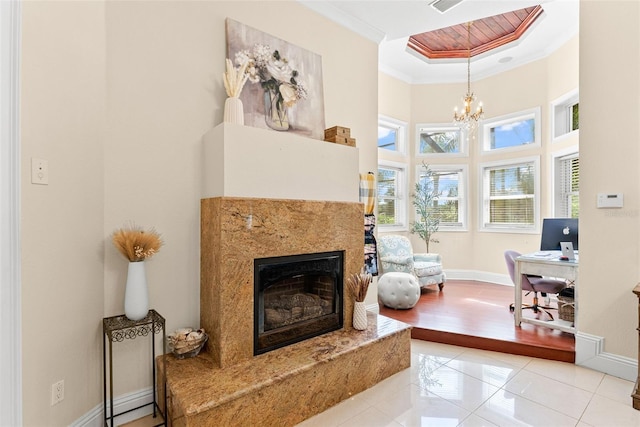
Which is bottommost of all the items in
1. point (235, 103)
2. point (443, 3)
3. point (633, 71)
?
point (235, 103)

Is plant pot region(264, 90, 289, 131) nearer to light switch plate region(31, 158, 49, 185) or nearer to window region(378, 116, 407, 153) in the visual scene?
light switch plate region(31, 158, 49, 185)

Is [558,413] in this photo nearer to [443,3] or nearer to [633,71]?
[633,71]

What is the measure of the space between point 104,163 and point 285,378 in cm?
177

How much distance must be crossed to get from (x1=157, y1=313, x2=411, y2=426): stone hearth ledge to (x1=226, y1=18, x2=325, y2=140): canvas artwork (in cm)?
179

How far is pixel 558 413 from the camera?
207cm

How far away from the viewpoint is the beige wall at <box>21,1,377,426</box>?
163 cm

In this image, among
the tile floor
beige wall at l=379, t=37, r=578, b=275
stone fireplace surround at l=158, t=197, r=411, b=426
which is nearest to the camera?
stone fireplace surround at l=158, t=197, r=411, b=426

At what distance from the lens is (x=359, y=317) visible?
106 inches

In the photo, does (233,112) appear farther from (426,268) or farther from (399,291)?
(426,268)

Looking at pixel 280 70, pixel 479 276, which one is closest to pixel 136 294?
pixel 280 70

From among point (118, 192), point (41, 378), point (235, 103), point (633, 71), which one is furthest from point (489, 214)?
point (41, 378)

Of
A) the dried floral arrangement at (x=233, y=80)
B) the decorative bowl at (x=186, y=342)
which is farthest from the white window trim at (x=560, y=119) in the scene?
the decorative bowl at (x=186, y=342)

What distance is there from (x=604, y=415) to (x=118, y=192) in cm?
349

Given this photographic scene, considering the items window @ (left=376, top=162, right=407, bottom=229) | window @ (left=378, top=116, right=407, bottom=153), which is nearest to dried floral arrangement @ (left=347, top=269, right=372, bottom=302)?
window @ (left=376, top=162, right=407, bottom=229)
